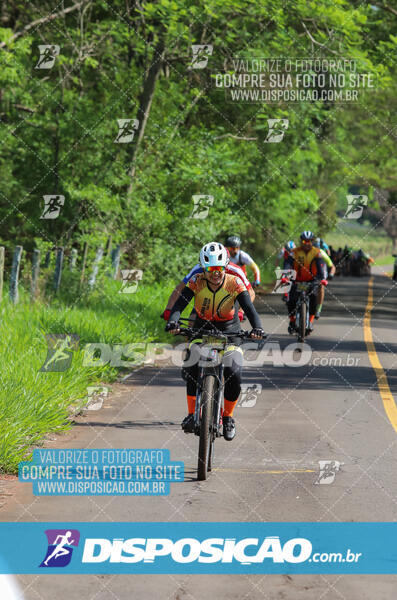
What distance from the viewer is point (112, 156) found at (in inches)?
1005

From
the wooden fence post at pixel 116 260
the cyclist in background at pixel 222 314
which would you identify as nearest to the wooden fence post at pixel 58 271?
the wooden fence post at pixel 116 260

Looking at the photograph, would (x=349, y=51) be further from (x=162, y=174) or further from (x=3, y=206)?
(x=3, y=206)

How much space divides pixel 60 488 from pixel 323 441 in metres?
3.22

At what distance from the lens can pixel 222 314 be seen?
975cm

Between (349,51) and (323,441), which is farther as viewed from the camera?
(349,51)

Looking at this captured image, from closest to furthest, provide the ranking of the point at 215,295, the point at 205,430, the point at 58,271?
the point at 205,430, the point at 215,295, the point at 58,271

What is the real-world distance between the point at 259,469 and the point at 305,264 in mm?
10272

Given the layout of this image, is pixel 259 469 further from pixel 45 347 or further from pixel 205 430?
pixel 45 347

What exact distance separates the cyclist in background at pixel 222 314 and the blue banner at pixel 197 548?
2.30 meters

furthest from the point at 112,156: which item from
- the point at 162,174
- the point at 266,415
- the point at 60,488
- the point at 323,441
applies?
the point at 60,488

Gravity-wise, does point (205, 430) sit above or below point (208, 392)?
below

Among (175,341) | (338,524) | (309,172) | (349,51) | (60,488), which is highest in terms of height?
(338,524)

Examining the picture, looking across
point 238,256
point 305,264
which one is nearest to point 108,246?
point 305,264

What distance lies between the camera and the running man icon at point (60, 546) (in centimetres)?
659
